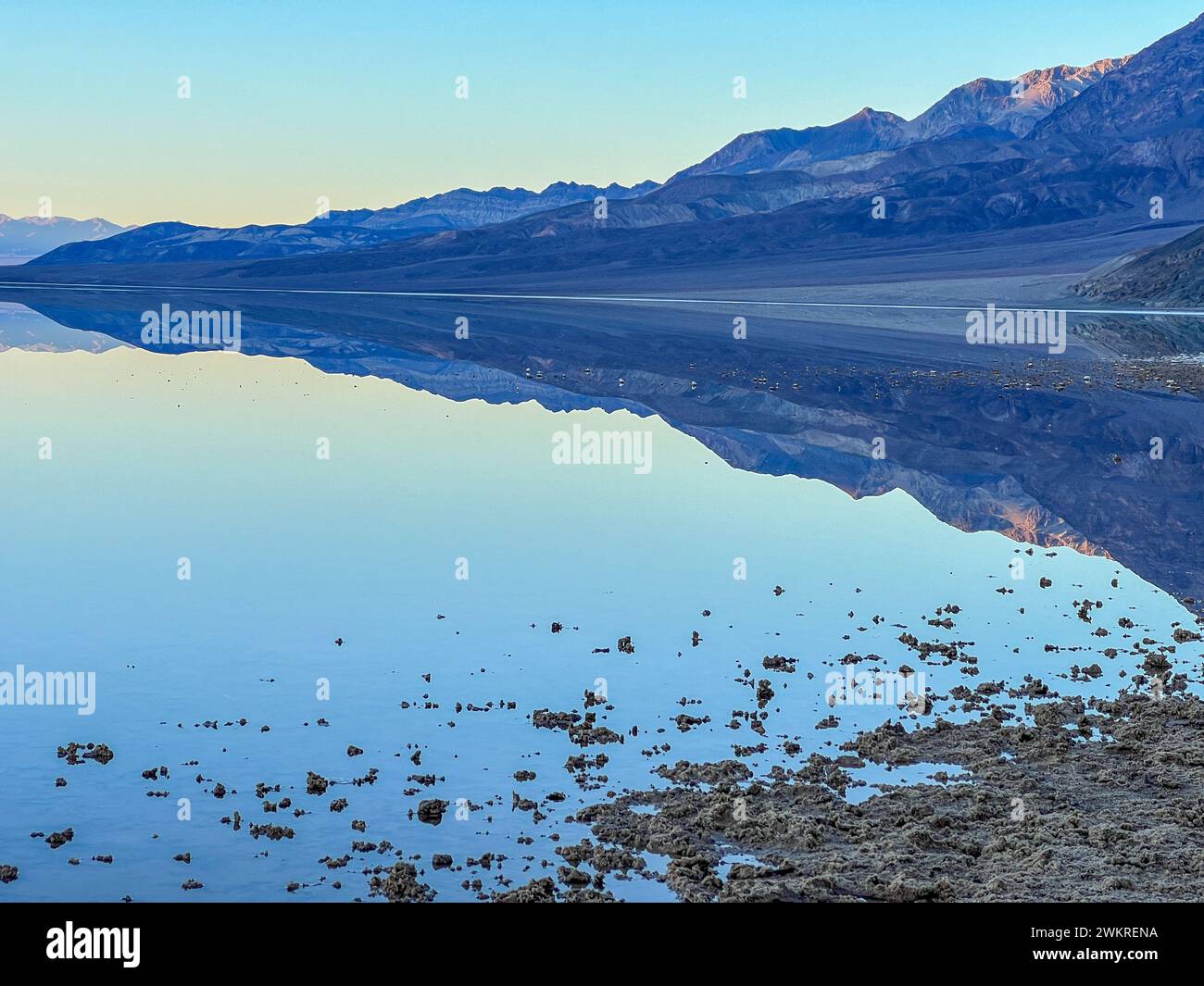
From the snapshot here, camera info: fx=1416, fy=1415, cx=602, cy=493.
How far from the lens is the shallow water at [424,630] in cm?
823

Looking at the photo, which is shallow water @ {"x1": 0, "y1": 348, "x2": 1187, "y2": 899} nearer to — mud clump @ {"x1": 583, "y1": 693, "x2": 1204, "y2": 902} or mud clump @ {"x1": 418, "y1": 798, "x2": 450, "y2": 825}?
mud clump @ {"x1": 418, "y1": 798, "x2": 450, "y2": 825}

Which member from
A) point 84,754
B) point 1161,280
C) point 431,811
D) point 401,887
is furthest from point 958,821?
point 1161,280

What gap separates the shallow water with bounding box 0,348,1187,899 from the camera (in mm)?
8227

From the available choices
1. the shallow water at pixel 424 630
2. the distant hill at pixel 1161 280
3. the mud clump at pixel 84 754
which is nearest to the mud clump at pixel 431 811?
the shallow water at pixel 424 630

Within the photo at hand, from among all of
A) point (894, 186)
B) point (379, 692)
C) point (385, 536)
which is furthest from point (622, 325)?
point (894, 186)

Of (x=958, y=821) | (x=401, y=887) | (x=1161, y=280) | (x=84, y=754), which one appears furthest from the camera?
(x=1161, y=280)

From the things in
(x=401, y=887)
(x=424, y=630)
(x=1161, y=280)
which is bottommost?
(x=401, y=887)

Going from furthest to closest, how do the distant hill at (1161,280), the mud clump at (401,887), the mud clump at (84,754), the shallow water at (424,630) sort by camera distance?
the distant hill at (1161,280) → the mud clump at (84,754) → the shallow water at (424,630) → the mud clump at (401,887)

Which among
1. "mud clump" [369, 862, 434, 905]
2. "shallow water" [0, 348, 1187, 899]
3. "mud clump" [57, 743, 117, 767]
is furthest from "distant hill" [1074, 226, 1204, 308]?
"mud clump" [369, 862, 434, 905]

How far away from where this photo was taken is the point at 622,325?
63656 mm

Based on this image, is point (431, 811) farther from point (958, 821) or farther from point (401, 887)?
point (958, 821)

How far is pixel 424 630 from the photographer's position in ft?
41.5

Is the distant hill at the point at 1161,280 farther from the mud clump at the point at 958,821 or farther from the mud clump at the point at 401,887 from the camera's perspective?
the mud clump at the point at 401,887
